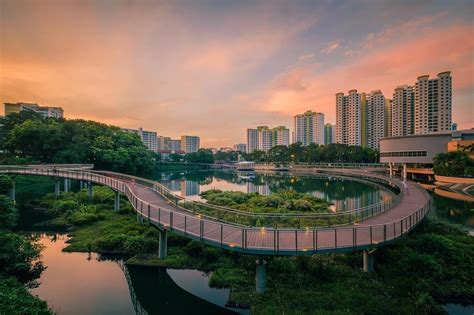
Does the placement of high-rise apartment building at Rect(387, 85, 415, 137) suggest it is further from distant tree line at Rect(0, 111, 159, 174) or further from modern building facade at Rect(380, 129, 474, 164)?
distant tree line at Rect(0, 111, 159, 174)

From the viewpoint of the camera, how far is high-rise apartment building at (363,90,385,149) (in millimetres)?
137250

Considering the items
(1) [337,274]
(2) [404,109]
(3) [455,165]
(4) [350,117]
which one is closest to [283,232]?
(1) [337,274]

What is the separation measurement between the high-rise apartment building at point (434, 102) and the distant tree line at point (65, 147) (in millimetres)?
116895

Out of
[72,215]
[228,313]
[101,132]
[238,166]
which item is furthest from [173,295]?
[238,166]

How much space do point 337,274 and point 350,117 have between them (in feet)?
486

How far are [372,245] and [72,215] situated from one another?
78.2 ft

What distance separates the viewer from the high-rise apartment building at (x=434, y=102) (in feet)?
337

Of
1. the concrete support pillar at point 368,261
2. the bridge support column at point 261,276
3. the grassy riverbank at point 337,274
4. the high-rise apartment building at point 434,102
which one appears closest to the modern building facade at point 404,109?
the high-rise apartment building at point 434,102

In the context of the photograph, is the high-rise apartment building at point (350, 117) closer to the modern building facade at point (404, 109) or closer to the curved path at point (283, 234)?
the modern building facade at point (404, 109)

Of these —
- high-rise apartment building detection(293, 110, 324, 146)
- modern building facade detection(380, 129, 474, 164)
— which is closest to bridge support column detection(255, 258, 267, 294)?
modern building facade detection(380, 129, 474, 164)

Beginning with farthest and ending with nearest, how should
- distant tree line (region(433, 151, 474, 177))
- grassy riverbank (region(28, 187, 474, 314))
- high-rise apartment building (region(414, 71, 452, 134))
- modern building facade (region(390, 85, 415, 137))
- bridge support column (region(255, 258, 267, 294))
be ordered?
modern building facade (region(390, 85, 415, 137)) → high-rise apartment building (region(414, 71, 452, 134)) → distant tree line (region(433, 151, 474, 177)) → bridge support column (region(255, 258, 267, 294)) → grassy riverbank (region(28, 187, 474, 314))

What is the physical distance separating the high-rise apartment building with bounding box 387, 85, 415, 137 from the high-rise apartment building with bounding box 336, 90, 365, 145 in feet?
59.2

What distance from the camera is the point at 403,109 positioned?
122812mm

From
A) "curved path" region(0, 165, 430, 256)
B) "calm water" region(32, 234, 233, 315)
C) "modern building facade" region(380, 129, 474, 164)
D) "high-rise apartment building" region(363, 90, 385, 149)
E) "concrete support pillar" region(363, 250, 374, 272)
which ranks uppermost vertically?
"high-rise apartment building" region(363, 90, 385, 149)
